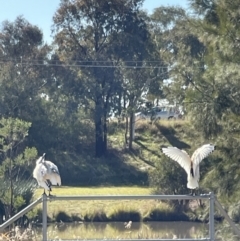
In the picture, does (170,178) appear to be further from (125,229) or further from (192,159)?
(192,159)

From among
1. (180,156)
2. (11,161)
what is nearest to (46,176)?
(180,156)

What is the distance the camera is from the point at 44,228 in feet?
22.3

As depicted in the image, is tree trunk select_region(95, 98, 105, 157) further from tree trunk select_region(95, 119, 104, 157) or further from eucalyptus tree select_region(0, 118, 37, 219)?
eucalyptus tree select_region(0, 118, 37, 219)

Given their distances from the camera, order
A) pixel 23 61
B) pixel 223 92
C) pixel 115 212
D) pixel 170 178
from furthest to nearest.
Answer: pixel 23 61, pixel 170 178, pixel 115 212, pixel 223 92

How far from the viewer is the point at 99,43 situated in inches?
1367

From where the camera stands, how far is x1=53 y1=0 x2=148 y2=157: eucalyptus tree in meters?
34.2

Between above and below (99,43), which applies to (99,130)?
below

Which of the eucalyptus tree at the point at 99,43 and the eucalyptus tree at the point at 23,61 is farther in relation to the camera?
the eucalyptus tree at the point at 99,43

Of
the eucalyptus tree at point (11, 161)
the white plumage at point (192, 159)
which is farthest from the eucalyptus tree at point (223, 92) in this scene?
the eucalyptus tree at point (11, 161)

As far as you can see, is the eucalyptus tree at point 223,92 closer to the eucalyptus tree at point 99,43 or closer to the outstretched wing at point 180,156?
the outstretched wing at point 180,156

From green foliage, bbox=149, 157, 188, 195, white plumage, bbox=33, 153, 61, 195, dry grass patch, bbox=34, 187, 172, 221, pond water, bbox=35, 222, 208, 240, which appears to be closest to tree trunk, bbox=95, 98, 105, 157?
dry grass patch, bbox=34, 187, 172, 221

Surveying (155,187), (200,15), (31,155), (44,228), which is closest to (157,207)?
(155,187)

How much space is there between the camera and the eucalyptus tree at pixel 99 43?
34219 mm

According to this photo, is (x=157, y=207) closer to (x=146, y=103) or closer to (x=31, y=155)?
(x=31, y=155)
